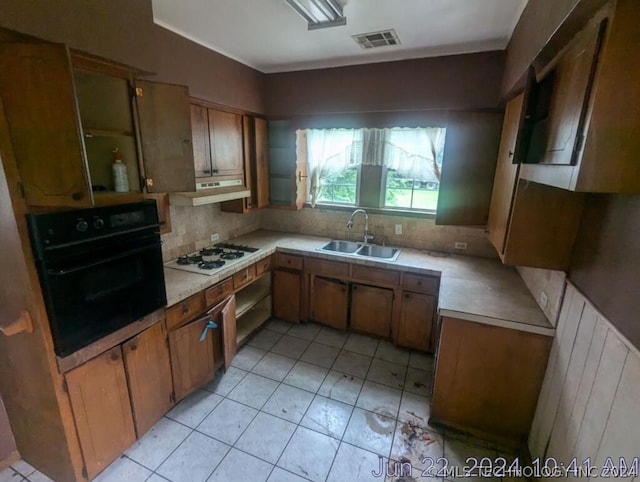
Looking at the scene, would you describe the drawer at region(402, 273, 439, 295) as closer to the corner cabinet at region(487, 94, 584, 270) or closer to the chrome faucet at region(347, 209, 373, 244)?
the chrome faucet at region(347, 209, 373, 244)

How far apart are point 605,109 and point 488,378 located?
1659 millimetres

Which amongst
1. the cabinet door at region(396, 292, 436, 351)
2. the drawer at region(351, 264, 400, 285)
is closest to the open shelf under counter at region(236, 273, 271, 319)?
the drawer at region(351, 264, 400, 285)

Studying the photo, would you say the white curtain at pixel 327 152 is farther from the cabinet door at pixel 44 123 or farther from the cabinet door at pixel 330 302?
the cabinet door at pixel 44 123

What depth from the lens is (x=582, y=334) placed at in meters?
1.39

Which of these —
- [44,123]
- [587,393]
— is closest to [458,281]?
[587,393]

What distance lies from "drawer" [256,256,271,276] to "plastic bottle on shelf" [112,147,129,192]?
1.35 metres

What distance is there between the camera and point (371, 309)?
116 inches

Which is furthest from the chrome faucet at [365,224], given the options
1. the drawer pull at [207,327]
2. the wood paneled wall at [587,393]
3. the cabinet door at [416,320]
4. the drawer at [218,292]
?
the wood paneled wall at [587,393]

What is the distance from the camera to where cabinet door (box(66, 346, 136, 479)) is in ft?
4.96

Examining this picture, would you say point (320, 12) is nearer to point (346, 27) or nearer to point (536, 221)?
point (346, 27)

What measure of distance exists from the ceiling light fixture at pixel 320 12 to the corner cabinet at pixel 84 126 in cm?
90

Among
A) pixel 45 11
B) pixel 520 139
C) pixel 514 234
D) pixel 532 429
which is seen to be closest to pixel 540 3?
pixel 520 139

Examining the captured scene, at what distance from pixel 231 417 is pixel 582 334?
214cm

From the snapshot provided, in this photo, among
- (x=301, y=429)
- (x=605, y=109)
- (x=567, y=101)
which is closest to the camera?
(x=605, y=109)
